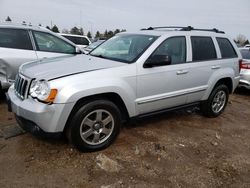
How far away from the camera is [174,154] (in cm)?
376

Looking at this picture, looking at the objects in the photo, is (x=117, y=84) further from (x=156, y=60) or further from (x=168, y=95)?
(x=168, y=95)

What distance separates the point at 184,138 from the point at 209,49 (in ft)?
6.06

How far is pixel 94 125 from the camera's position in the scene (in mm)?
3559

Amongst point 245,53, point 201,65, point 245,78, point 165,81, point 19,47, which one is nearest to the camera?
point 165,81

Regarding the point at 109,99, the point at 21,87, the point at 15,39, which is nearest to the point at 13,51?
the point at 15,39

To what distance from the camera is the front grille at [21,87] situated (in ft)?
11.3

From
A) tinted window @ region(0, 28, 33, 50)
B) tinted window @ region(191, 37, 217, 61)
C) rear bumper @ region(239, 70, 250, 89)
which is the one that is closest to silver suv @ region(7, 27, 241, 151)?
tinted window @ region(191, 37, 217, 61)

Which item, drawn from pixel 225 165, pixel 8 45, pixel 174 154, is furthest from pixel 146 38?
pixel 8 45

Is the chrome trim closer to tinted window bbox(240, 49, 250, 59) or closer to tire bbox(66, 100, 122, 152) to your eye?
tire bbox(66, 100, 122, 152)

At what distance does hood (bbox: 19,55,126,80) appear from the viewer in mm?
3338

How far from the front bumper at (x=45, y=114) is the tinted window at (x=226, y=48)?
3.48 meters

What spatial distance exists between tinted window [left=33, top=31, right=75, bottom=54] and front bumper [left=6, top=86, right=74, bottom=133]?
2.72 metres

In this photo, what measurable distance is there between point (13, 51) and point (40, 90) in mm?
2642

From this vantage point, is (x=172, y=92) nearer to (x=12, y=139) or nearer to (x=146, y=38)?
(x=146, y=38)
